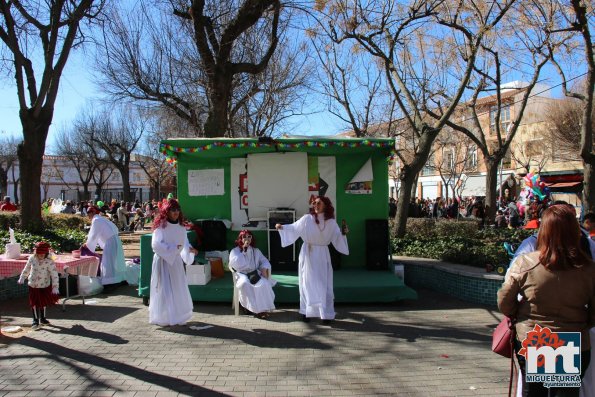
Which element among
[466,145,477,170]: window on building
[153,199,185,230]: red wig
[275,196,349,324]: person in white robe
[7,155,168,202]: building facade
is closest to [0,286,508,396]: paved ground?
[275,196,349,324]: person in white robe

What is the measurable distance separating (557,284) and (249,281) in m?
4.77

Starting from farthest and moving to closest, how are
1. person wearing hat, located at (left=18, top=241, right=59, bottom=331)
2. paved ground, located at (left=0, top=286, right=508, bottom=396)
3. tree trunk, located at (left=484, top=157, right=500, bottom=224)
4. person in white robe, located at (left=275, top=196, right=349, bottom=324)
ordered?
1. tree trunk, located at (left=484, top=157, right=500, bottom=224)
2. person in white robe, located at (left=275, top=196, right=349, bottom=324)
3. person wearing hat, located at (left=18, top=241, right=59, bottom=331)
4. paved ground, located at (left=0, top=286, right=508, bottom=396)

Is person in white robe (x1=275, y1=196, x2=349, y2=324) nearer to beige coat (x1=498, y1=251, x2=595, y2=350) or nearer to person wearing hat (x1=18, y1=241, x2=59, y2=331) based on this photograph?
person wearing hat (x1=18, y1=241, x2=59, y2=331)

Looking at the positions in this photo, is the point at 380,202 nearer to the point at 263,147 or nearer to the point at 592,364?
the point at 263,147

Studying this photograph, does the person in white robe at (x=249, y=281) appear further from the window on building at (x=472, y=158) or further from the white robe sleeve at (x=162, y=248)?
the window on building at (x=472, y=158)

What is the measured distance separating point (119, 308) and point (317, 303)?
3.35m

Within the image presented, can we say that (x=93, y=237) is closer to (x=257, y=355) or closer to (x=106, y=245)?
(x=106, y=245)

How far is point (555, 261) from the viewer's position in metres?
2.78

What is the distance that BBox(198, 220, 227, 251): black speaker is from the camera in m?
9.30

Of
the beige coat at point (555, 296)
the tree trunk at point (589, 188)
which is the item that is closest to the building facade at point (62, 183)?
the tree trunk at point (589, 188)

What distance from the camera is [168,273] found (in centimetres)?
646

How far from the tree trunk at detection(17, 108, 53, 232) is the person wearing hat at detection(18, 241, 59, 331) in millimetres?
6405

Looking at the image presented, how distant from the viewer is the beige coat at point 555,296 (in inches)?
109

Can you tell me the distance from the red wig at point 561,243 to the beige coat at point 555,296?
0.04m
